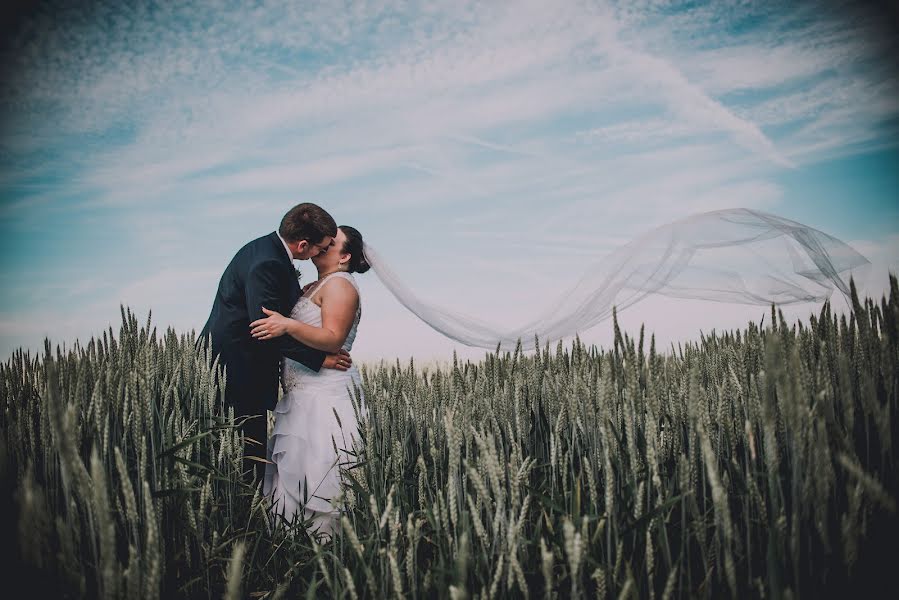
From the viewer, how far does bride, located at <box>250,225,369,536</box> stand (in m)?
Answer: 3.76

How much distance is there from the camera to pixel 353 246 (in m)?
4.76

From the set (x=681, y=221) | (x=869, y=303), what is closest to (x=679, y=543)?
(x=869, y=303)

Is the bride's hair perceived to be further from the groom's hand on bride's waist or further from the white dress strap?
the groom's hand on bride's waist

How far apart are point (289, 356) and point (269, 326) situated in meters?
0.39

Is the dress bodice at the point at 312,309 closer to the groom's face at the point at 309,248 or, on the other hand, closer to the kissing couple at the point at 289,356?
the kissing couple at the point at 289,356

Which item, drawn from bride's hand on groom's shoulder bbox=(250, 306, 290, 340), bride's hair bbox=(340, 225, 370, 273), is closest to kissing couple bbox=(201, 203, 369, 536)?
bride's hand on groom's shoulder bbox=(250, 306, 290, 340)

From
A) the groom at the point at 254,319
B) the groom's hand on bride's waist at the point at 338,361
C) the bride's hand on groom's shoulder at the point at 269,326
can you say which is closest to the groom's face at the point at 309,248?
the groom at the point at 254,319

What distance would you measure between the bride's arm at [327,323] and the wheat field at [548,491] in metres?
0.58

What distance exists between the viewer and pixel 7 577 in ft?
5.22

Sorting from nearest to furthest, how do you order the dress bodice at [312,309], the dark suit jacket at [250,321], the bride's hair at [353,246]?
the dark suit jacket at [250,321] → the dress bodice at [312,309] → the bride's hair at [353,246]

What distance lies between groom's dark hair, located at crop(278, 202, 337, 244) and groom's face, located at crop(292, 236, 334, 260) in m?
0.03

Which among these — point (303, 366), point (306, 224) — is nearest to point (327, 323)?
point (303, 366)

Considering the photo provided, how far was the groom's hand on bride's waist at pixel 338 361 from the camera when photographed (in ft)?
13.2

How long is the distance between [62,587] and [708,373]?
3568 millimetres
